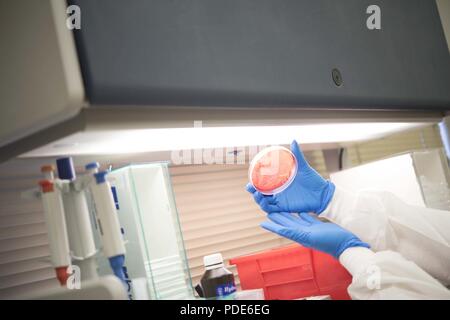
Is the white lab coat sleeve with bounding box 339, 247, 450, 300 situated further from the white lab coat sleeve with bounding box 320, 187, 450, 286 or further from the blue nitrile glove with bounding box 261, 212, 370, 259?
the white lab coat sleeve with bounding box 320, 187, 450, 286

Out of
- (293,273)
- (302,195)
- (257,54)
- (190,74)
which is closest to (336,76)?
(257,54)

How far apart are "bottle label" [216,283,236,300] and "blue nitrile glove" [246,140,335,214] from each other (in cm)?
30

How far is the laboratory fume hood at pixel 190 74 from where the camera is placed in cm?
83

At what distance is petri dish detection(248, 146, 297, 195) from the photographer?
124 cm

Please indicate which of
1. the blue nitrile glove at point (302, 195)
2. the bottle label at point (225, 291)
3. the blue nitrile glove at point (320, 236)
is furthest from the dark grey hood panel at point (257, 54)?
the bottle label at point (225, 291)

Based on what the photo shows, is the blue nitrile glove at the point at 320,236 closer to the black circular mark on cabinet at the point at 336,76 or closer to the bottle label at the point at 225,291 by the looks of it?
the bottle label at the point at 225,291

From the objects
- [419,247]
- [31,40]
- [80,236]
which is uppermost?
[31,40]

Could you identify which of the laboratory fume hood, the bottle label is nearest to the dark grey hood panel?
the laboratory fume hood

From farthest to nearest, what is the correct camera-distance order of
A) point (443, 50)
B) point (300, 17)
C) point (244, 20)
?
point (443, 50) < point (300, 17) < point (244, 20)

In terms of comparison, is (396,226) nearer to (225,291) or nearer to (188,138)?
(225,291)

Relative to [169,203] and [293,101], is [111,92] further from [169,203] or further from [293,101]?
[293,101]

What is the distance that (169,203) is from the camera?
45.1 inches

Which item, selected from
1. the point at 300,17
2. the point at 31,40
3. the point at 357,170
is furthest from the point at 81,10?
the point at 357,170

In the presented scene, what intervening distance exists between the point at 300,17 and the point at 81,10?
0.65 metres
